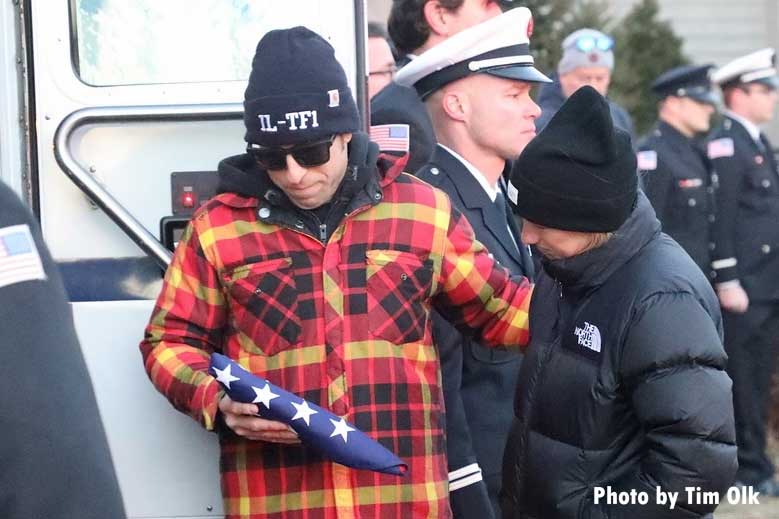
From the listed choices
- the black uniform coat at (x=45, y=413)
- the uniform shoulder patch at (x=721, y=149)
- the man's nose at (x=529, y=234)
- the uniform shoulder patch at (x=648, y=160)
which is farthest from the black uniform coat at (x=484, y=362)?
the uniform shoulder patch at (x=721, y=149)

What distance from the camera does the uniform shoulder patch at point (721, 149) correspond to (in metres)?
6.74

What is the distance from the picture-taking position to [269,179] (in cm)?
304

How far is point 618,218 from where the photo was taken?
9.08ft

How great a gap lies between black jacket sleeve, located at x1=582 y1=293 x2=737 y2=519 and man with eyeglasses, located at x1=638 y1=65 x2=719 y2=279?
3.95m

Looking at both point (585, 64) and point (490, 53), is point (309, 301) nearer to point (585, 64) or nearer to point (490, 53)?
point (490, 53)

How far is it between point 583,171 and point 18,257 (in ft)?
4.46

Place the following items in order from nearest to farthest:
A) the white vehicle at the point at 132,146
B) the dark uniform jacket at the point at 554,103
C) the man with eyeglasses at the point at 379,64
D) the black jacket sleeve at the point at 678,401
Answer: the black jacket sleeve at the point at 678,401
the white vehicle at the point at 132,146
the man with eyeglasses at the point at 379,64
the dark uniform jacket at the point at 554,103

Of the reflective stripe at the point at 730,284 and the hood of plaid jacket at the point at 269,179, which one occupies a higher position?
the hood of plaid jacket at the point at 269,179

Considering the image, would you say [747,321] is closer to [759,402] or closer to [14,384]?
[759,402]

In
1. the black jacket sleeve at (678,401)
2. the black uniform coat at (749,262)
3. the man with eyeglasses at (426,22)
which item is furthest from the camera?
the black uniform coat at (749,262)

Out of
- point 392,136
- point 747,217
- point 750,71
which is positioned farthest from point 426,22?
point 750,71

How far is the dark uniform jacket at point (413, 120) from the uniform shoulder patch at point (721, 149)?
341 centimetres

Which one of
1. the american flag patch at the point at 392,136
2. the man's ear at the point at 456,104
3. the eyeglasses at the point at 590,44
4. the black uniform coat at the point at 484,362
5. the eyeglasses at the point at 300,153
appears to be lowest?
the black uniform coat at the point at 484,362

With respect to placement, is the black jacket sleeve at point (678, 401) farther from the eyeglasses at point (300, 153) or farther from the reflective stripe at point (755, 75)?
the reflective stripe at point (755, 75)
